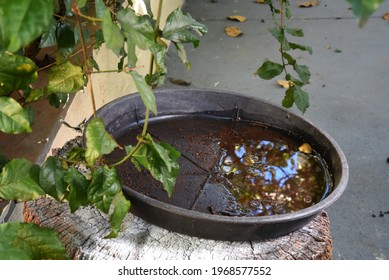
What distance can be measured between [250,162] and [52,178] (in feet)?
1.92

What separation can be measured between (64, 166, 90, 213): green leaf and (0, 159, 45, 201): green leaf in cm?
7

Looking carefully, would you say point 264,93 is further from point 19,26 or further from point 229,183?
point 19,26

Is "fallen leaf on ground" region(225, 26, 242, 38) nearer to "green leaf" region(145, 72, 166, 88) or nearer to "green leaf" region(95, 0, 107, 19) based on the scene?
"green leaf" region(145, 72, 166, 88)

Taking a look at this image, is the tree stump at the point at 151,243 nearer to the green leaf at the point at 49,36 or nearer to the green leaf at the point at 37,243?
the green leaf at the point at 37,243

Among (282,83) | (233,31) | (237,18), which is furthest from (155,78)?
(237,18)

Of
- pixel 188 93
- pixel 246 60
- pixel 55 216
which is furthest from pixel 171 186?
pixel 246 60

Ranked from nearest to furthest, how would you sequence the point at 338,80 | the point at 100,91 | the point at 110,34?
the point at 110,34 → the point at 100,91 → the point at 338,80

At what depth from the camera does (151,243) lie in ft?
3.97

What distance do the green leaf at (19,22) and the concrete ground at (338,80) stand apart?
98cm

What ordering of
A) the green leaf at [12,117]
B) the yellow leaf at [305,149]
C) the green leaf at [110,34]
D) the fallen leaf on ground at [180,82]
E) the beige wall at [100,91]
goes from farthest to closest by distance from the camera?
the fallen leaf on ground at [180,82] → the beige wall at [100,91] → the yellow leaf at [305,149] → the green leaf at [12,117] → the green leaf at [110,34]

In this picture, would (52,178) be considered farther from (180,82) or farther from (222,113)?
(180,82)

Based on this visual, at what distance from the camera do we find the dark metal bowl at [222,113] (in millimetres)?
1110

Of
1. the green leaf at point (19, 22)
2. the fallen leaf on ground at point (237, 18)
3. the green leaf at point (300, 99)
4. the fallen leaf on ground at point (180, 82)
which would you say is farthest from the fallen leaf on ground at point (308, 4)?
the green leaf at point (19, 22)

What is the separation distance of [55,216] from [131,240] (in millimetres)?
211
